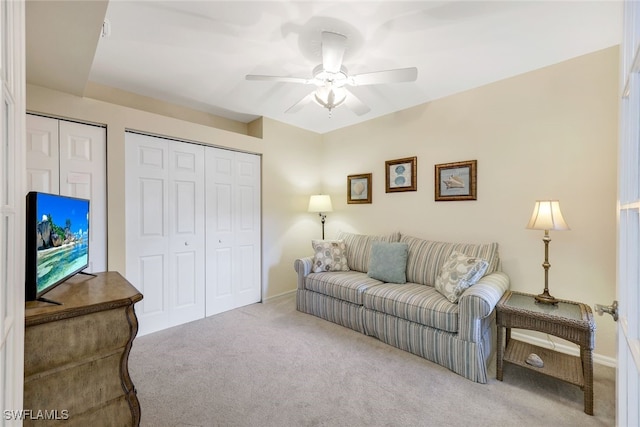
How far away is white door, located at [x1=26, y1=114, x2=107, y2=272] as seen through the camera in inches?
84.6

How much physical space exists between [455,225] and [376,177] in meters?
1.18

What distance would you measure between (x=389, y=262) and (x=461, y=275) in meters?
0.82

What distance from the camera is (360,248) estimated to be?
3.47m


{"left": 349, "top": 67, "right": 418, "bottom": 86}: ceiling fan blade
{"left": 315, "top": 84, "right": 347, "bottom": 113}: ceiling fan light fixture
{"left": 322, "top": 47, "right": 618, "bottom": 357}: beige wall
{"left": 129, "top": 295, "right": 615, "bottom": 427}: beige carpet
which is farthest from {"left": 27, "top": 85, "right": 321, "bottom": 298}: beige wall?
{"left": 349, "top": 67, "right": 418, "bottom": 86}: ceiling fan blade

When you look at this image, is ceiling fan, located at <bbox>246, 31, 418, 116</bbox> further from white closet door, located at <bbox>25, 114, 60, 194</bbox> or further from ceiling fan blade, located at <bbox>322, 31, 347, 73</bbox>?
white closet door, located at <bbox>25, 114, 60, 194</bbox>

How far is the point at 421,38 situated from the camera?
197cm

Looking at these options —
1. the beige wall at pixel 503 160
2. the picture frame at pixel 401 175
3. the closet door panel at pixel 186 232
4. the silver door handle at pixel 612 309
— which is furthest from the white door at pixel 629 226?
the closet door panel at pixel 186 232

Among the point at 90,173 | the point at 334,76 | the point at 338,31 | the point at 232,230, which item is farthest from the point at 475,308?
the point at 90,173

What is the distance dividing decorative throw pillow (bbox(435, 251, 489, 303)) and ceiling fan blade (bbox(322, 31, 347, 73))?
1.86m

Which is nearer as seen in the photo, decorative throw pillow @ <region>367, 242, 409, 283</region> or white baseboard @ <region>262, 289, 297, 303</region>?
decorative throw pillow @ <region>367, 242, 409, 283</region>

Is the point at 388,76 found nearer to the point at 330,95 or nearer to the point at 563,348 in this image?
the point at 330,95

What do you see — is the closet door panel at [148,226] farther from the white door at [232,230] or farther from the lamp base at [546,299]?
the lamp base at [546,299]

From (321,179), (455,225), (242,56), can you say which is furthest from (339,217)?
(242,56)

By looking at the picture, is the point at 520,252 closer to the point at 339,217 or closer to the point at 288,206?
the point at 339,217
